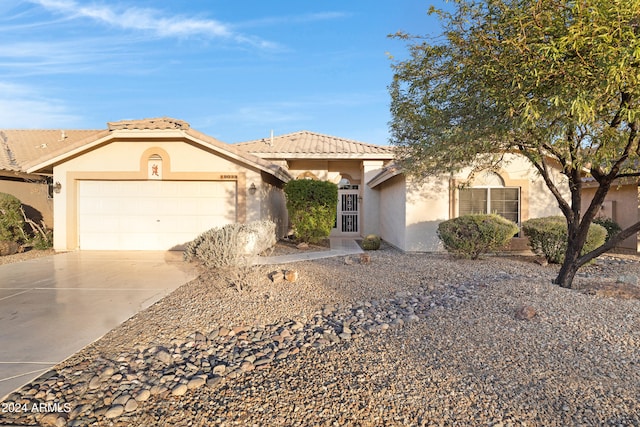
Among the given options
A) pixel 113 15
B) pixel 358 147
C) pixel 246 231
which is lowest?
pixel 246 231

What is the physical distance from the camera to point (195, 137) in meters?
11.6

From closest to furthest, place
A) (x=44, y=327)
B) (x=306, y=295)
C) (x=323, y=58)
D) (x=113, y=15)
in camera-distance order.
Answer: (x=44, y=327) → (x=306, y=295) → (x=113, y=15) → (x=323, y=58)

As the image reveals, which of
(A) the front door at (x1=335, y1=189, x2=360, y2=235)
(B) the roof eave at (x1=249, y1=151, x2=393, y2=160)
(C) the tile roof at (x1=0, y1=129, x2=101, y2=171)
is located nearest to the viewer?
(C) the tile roof at (x1=0, y1=129, x2=101, y2=171)

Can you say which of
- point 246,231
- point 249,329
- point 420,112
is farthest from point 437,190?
point 249,329

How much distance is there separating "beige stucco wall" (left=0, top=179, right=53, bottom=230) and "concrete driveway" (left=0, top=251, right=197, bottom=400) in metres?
4.98

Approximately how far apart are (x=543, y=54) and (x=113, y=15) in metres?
12.2

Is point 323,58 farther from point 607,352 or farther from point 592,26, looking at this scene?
point 607,352

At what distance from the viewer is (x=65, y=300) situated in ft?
20.2

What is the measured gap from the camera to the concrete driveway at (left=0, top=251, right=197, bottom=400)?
3.98 metres

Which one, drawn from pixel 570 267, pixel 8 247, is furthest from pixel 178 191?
pixel 570 267

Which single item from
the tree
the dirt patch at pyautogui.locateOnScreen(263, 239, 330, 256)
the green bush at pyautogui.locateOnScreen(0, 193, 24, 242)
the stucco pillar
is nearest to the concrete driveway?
A: the green bush at pyautogui.locateOnScreen(0, 193, 24, 242)

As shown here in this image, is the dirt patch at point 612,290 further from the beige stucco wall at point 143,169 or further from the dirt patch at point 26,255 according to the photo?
the dirt patch at point 26,255

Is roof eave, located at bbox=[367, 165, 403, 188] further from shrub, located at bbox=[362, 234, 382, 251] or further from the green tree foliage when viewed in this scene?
shrub, located at bbox=[362, 234, 382, 251]

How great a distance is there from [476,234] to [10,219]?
47.6ft
